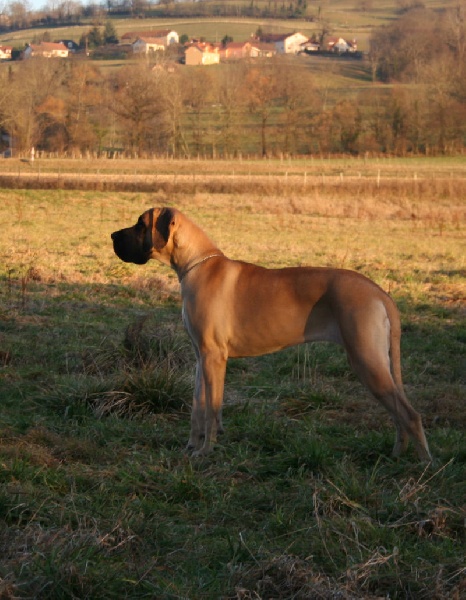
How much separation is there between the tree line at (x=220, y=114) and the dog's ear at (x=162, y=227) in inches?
2725

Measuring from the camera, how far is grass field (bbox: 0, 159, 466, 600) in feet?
14.5

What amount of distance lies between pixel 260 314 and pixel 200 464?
137 centimetres

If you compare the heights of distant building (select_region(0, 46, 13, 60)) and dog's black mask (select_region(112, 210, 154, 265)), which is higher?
dog's black mask (select_region(112, 210, 154, 265))

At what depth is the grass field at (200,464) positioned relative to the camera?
4410mm

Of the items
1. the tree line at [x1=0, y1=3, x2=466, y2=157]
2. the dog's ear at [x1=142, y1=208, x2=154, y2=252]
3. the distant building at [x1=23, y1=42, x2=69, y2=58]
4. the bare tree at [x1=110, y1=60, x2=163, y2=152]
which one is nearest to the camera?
the dog's ear at [x1=142, y1=208, x2=154, y2=252]

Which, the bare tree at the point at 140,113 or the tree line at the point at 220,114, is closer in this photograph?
the tree line at the point at 220,114

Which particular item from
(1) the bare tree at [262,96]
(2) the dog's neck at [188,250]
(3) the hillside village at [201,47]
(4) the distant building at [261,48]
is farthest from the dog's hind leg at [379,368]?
(4) the distant building at [261,48]


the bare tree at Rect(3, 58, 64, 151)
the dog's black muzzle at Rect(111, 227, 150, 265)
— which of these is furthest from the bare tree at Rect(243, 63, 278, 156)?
the dog's black muzzle at Rect(111, 227, 150, 265)

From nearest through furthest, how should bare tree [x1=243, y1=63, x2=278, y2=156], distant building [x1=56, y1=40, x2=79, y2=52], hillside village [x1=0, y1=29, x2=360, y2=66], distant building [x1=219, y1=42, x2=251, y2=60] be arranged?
bare tree [x1=243, y1=63, x2=278, y2=156] → hillside village [x1=0, y1=29, x2=360, y2=66] → distant building [x1=219, y1=42, x2=251, y2=60] → distant building [x1=56, y1=40, x2=79, y2=52]

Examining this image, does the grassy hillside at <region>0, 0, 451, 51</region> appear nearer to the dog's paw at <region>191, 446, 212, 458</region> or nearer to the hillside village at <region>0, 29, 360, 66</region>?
the hillside village at <region>0, 29, 360, 66</region>

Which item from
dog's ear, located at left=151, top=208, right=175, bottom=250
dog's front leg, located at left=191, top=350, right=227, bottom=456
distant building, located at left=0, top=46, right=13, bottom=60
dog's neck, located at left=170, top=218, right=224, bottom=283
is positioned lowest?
distant building, located at left=0, top=46, right=13, bottom=60

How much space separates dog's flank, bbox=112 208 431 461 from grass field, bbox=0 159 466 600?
0.39 metres

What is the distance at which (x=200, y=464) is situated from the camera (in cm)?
645

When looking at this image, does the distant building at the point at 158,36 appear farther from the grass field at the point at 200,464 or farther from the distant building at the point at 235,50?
the grass field at the point at 200,464
